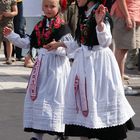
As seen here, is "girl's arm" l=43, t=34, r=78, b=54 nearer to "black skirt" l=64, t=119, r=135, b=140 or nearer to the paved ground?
"black skirt" l=64, t=119, r=135, b=140

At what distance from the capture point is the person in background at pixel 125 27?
8.45 m

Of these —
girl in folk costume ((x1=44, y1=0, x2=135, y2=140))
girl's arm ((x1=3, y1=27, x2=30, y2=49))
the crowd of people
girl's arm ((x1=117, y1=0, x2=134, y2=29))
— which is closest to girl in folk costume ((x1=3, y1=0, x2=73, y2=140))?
the crowd of people

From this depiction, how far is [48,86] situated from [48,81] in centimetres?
5

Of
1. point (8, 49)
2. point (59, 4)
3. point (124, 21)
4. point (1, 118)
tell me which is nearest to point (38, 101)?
point (59, 4)

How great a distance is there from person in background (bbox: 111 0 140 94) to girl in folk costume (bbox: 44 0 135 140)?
3.09m

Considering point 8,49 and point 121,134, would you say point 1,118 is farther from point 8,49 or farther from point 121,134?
point 8,49

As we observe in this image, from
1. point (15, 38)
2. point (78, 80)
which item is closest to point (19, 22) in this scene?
point (15, 38)

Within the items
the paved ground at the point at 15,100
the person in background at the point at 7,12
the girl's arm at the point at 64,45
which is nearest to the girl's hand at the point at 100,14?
the girl's arm at the point at 64,45

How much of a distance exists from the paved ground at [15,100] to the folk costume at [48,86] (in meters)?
0.59

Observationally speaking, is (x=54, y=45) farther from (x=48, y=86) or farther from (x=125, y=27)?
(x=125, y=27)

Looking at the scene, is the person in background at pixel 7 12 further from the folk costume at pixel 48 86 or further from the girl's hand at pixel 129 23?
the folk costume at pixel 48 86

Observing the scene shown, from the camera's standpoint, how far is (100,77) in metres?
5.25

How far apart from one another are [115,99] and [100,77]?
230mm

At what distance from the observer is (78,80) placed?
210 inches
